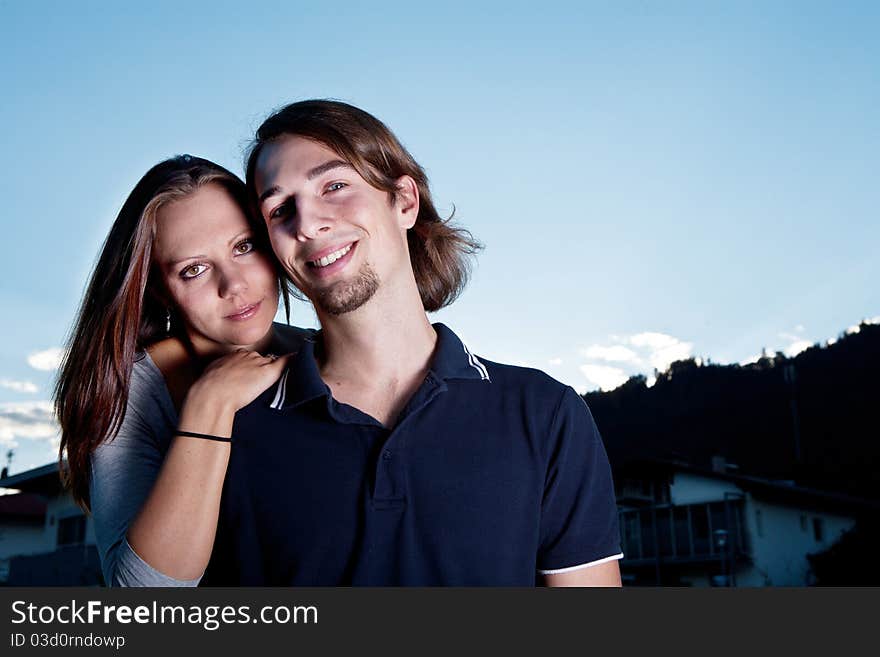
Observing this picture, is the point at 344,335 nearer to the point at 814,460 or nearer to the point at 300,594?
the point at 300,594

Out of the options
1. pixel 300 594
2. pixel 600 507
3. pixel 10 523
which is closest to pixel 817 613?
pixel 600 507

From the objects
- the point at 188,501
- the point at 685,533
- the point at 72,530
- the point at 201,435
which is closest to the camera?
the point at 188,501

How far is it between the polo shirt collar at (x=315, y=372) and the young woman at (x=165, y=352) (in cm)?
6

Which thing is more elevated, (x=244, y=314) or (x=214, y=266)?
(x=214, y=266)

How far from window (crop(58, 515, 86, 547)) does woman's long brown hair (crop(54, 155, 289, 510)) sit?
70.3 ft

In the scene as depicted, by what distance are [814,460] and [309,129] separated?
3786 cm

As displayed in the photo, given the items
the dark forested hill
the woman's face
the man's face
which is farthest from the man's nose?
the dark forested hill

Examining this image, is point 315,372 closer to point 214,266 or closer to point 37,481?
point 214,266

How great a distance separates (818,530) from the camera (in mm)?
26031

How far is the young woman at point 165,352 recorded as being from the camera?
256cm

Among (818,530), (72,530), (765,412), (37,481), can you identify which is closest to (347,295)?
(72,530)

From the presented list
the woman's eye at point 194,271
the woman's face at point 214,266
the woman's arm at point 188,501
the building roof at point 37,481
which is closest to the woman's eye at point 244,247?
the woman's face at point 214,266

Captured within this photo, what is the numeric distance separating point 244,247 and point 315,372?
1.85 feet

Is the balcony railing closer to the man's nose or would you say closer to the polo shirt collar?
the polo shirt collar
